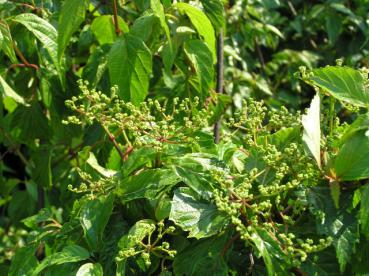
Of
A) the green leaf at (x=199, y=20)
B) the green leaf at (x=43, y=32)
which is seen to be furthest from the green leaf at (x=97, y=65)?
the green leaf at (x=199, y=20)

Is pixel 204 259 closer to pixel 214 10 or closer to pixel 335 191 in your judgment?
pixel 335 191

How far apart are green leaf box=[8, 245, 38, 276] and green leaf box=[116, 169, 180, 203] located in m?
0.23

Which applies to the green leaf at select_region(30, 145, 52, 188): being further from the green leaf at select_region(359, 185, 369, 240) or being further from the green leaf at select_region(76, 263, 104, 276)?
the green leaf at select_region(359, 185, 369, 240)

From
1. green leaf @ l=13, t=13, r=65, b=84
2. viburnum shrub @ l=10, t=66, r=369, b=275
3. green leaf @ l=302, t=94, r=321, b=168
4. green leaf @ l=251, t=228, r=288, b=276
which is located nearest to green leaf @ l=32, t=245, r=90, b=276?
viburnum shrub @ l=10, t=66, r=369, b=275

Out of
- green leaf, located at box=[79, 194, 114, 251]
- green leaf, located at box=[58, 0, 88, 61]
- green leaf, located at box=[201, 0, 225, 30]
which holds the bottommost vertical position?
green leaf, located at box=[79, 194, 114, 251]

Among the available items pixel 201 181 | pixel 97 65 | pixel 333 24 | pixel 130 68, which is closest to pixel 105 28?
pixel 97 65

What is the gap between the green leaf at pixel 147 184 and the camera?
3.57ft

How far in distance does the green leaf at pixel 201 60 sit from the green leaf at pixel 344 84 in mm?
435

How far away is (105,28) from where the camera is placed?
5.21 ft

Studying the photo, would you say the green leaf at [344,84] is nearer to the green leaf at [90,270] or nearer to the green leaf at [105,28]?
the green leaf at [90,270]

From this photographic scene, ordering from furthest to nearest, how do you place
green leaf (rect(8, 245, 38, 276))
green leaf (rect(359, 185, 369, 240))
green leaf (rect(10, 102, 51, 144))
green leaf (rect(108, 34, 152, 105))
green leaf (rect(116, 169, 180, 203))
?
1. green leaf (rect(10, 102, 51, 144))
2. green leaf (rect(108, 34, 152, 105))
3. green leaf (rect(8, 245, 38, 276))
4. green leaf (rect(116, 169, 180, 203))
5. green leaf (rect(359, 185, 369, 240))

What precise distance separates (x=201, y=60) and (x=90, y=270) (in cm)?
59

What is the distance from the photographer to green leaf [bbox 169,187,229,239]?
1015mm

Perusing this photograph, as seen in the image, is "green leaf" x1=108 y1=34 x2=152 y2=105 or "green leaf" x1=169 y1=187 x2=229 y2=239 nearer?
"green leaf" x1=169 y1=187 x2=229 y2=239
